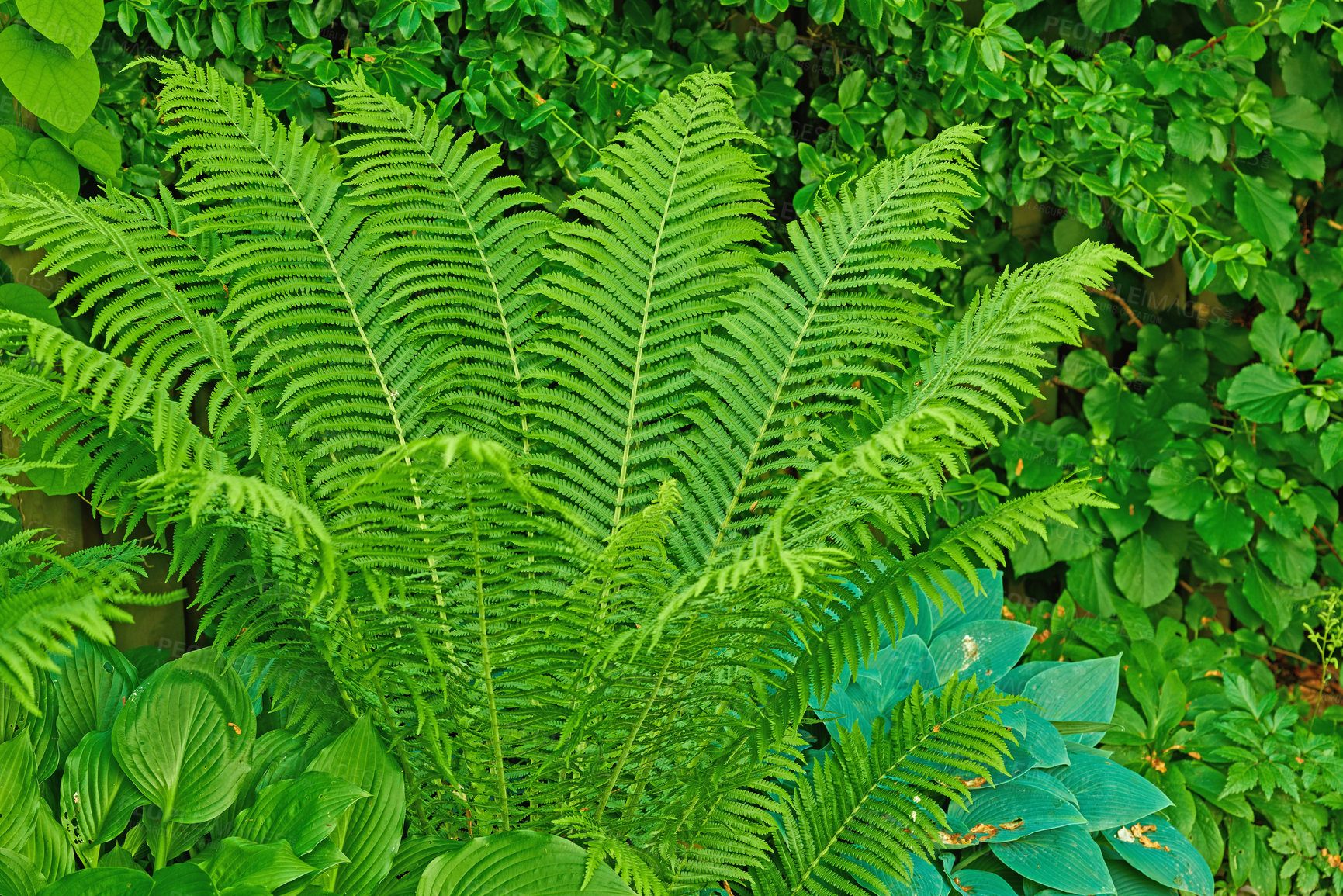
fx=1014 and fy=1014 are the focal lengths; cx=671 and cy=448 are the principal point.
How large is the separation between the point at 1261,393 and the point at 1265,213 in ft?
1.39

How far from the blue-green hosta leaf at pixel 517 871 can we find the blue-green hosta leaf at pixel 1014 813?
27.6 inches

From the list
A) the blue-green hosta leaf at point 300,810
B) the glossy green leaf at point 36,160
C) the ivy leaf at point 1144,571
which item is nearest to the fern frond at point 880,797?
the blue-green hosta leaf at point 300,810

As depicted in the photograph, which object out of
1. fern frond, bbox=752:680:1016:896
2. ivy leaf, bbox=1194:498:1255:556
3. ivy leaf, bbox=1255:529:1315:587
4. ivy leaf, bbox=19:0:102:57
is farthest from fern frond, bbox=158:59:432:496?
ivy leaf, bbox=1255:529:1315:587

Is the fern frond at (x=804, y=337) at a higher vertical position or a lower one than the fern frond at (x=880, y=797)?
higher

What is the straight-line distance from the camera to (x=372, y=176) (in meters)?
1.49

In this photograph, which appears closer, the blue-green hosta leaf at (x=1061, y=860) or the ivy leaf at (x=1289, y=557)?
the blue-green hosta leaf at (x=1061, y=860)

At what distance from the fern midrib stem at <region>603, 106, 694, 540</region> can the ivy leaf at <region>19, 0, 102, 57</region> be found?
949 millimetres

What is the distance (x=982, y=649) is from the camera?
2002 millimetres

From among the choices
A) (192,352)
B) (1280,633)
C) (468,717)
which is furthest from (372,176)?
(1280,633)

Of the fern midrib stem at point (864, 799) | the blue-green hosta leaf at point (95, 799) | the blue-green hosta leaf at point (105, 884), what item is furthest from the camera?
the fern midrib stem at point (864, 799)

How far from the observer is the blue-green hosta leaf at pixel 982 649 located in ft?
6.36

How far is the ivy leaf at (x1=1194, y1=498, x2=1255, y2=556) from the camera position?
7.84 ft

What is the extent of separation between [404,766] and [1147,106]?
2.09 meters

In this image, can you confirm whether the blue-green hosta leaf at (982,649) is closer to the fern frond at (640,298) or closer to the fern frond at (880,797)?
the fern frond at (880,797)
